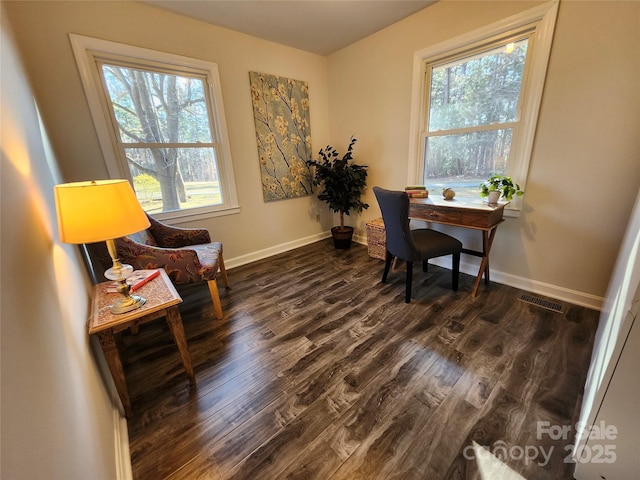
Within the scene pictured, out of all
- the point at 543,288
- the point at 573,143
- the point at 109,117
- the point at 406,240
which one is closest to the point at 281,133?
the point at 109,117

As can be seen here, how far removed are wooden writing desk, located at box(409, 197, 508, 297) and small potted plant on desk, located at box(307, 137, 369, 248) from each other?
1021 millimetres

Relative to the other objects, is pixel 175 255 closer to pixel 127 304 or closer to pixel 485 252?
pixel 127 304

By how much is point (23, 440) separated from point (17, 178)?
2.92ft

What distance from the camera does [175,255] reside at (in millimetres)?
1954

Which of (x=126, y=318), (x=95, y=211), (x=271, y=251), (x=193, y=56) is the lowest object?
(x=271, y=251)

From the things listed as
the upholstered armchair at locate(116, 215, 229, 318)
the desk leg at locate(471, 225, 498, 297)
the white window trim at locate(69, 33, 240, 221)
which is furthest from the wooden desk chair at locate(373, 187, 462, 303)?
the white window trim at locate(69, 33, 240, 221)

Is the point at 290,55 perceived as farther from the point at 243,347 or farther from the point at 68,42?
the point at 243,347

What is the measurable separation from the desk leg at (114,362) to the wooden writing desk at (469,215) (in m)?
2.45

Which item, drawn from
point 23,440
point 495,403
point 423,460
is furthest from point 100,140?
point 495,403

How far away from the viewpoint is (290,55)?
314cm

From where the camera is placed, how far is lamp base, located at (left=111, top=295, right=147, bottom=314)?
1.30 m

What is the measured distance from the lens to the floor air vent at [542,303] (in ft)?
6.74

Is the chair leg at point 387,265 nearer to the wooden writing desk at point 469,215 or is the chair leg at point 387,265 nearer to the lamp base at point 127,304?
the wooden writing desk at point 469,215

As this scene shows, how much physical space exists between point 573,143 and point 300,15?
8.51 ft
